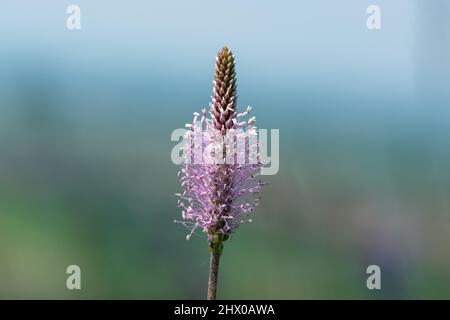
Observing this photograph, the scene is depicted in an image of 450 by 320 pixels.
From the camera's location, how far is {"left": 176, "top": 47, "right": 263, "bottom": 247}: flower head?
2271mm

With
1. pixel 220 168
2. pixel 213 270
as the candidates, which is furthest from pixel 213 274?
pixel 220 168

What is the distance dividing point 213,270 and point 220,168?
48cm

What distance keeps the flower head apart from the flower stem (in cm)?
3

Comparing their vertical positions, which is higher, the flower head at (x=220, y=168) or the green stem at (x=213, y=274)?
the flower head at (x=220, y=168)

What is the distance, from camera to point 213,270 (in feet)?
7.14

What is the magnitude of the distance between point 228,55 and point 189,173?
57cm

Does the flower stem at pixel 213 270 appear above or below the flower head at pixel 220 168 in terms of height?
below

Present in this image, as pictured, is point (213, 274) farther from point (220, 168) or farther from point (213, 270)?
point (220, 168)

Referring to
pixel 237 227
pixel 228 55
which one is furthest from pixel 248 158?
pixel 228 55

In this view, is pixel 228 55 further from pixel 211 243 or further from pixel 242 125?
pixel 211 243

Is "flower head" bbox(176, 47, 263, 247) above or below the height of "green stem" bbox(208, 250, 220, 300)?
above

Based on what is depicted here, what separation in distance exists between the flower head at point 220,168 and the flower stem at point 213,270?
0.11 ft

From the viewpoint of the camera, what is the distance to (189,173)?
2.40 metres

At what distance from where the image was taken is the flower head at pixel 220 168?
7.45 ft
